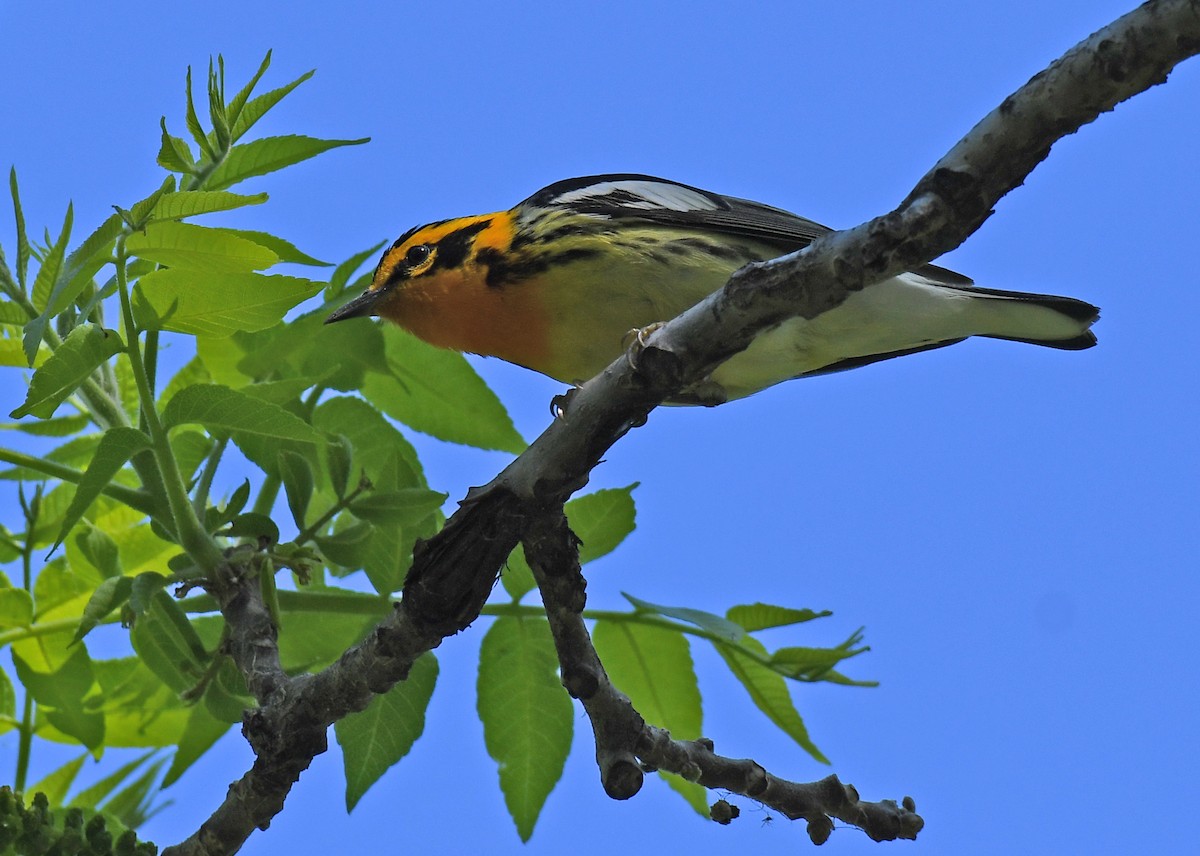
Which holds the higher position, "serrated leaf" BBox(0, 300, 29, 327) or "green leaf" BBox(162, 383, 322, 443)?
"serrated leaf" BBox(0, 300, 29, 327)

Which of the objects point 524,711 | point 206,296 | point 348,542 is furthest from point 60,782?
point 206,296

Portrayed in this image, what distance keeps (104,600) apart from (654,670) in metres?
1.31

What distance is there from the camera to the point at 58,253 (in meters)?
2.71

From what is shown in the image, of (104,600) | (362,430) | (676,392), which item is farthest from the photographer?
(362,430)

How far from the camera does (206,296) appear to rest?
8.93 feet

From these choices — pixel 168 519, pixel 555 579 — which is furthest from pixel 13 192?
pixel 555 579

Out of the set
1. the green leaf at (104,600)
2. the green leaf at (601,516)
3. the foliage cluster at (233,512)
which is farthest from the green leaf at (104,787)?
the green leaf at (601,516)

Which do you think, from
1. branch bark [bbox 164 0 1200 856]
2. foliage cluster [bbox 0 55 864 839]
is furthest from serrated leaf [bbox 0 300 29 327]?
branch bark [bbox 164 0 1200 856]

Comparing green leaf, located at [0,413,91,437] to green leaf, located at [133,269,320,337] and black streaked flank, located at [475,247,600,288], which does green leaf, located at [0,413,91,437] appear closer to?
green leaf, located at [133,269,320,337]

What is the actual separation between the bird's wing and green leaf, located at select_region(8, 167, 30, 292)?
1.74 metres

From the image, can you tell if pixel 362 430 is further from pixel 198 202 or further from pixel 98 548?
pixel 198 202

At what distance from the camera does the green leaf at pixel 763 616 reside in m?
3.00

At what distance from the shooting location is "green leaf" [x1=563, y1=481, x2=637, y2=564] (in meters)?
3.13

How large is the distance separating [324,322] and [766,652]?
147cm
